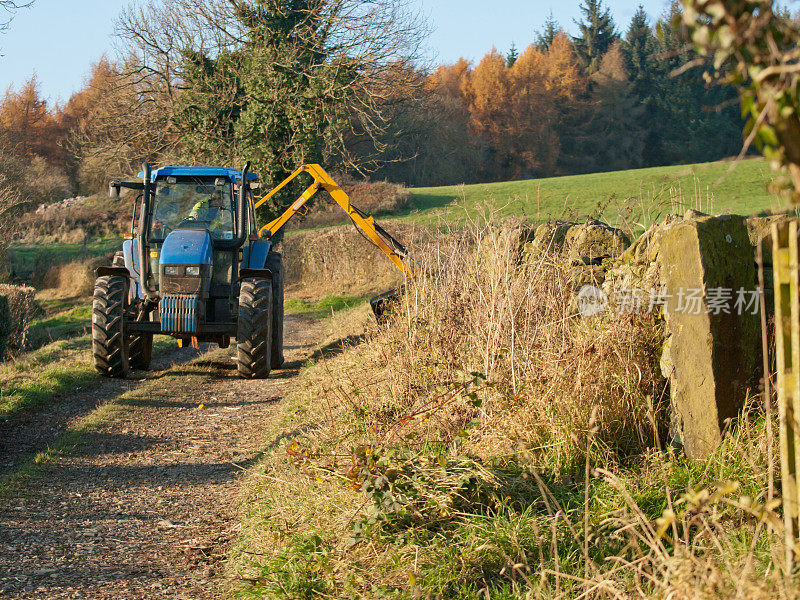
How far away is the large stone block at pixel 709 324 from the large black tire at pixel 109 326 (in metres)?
6.68

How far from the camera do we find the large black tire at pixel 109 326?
28.8 ft

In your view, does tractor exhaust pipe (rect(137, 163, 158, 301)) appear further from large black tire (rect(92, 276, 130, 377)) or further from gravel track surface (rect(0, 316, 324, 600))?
gravel track surface (rect(0, 316, 324, 600))

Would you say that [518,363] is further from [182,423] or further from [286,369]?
[286,369]

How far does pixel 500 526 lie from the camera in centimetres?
352

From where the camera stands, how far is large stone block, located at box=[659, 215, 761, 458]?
4273 millimetres

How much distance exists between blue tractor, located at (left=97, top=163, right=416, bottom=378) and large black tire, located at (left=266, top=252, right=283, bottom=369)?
0.01 m

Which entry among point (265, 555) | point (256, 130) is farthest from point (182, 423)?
point (256, 130)

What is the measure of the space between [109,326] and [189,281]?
3.75ft

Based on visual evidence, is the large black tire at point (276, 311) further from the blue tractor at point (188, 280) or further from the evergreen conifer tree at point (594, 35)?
the evergreen conifer tree at point (594, 35)

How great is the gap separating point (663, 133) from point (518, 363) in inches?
2234

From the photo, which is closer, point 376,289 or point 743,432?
point 743,432

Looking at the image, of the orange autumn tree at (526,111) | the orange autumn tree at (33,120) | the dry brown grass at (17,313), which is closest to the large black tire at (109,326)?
the dry brown grass at (17,313)

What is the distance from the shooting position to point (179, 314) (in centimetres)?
857

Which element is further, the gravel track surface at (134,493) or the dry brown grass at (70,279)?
the dry brown grass at (70,279)
